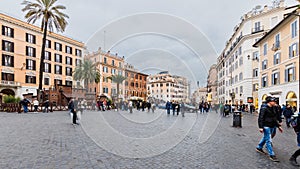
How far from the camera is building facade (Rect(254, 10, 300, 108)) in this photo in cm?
2525

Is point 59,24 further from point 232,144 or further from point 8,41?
point 232,144

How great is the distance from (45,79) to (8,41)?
11.4 metres

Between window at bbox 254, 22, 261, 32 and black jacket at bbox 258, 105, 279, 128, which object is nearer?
black jacket at bbox 258, 105, 279, 128

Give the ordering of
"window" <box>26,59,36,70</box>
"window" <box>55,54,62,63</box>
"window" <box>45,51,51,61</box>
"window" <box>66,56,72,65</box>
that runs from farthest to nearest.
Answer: "window" <box>66,56,72,65</box> → "window" <box>55,54,62,63</box> → "window" <box>45,51,51,61</box> → "window" <box>26,59,36,70</box>

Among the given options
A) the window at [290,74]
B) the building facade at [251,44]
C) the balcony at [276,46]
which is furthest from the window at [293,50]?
the building facade at [251,44]

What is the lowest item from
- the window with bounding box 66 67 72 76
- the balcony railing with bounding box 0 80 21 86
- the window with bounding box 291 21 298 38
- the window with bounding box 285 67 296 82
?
the balcony railing with bounding box 0 80 21 86

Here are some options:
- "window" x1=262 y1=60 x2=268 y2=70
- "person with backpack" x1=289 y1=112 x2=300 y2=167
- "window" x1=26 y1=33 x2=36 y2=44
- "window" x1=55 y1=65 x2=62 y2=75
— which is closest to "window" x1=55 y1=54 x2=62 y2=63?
"window" x1=55 y1=65 x2=62 y2=75

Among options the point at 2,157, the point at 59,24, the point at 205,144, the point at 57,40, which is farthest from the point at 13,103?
the point at 57,40

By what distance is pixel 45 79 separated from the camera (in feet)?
172

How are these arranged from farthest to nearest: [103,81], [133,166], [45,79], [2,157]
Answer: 1. [103,81]
2. [45,79]
3. [2,157]
4. [133,166]

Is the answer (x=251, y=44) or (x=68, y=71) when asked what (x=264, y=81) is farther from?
(x=68, y=71)

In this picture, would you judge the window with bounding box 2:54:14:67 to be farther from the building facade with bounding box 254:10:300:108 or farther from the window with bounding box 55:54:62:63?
A: the building facade with bounding box 254:10:300:108

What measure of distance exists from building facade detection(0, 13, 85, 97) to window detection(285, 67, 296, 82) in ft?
110

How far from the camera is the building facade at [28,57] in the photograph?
43.6 meters
